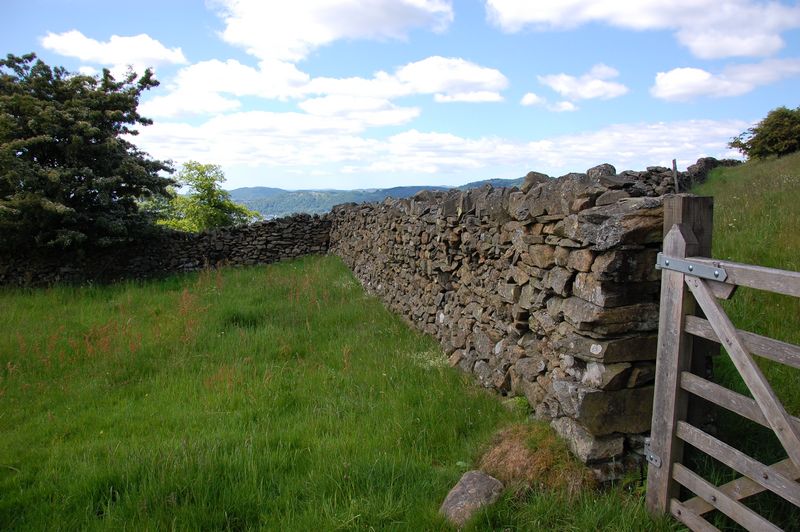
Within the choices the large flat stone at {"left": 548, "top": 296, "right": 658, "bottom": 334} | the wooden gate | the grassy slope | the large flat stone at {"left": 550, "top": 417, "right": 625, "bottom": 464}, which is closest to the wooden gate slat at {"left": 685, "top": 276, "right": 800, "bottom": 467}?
the wooden gate

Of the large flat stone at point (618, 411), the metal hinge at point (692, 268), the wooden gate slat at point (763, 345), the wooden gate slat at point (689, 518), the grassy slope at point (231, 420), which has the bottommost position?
the grassy slope at point (231, 420)

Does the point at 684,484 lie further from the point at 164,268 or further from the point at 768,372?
the point at 164,268

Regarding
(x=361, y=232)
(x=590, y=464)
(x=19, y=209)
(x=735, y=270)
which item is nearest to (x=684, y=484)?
(x=590, y=464)

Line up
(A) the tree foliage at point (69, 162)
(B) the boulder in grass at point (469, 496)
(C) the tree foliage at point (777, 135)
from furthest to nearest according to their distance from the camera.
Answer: (C) the tree foliage at point (777, 135) < (A) the tree foliage at point (69, 162) < (B) the boulder in grass at point (469, 496)

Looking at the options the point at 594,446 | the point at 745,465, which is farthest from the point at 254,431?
the point at 745,465

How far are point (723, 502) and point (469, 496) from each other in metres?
1.50

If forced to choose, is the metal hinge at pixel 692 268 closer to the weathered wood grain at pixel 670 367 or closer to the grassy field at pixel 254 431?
the weathered wood grain at pixel 670 367

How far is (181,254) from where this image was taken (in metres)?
14.7

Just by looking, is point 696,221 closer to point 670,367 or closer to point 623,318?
point 623,318

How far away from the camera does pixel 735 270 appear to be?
2545 millimetres

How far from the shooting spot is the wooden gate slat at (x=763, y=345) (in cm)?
228

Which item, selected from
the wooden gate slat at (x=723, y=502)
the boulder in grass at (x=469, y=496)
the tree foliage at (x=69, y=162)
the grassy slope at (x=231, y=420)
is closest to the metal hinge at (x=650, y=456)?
the wooden gate slat at (x=723, y=502)

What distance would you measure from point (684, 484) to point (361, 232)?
10.5 meters

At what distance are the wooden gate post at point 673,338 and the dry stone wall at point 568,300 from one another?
27 centimetres
